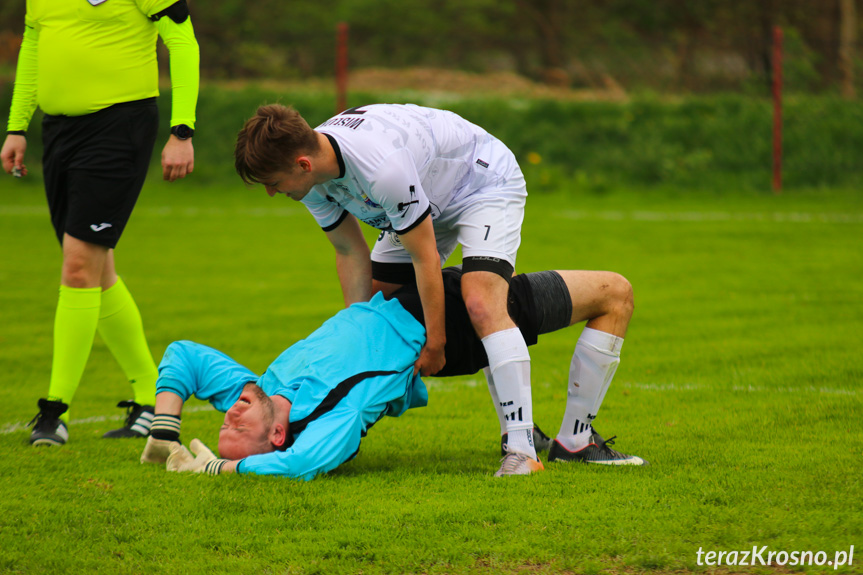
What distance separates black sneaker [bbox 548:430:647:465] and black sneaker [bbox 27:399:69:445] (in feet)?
7.56

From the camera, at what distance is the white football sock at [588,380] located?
4.14 m

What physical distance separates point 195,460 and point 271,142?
135cm

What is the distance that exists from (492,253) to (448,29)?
84.7ft

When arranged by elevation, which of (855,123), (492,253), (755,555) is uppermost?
(492,253)

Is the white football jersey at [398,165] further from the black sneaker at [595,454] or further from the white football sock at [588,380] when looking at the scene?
the black sneaker at [595,454]

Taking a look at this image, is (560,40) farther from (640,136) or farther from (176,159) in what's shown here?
(176,159)

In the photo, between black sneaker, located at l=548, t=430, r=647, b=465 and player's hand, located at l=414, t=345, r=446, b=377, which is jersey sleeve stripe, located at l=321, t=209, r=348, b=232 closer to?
player's hand, located at l=414, t=345, r=446, b=377

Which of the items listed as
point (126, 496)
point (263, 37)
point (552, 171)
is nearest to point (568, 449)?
point (126, 496)

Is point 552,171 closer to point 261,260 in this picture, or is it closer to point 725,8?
point 261,260

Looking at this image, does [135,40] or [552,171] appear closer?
[135,40]

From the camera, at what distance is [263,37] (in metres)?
A: 20.0

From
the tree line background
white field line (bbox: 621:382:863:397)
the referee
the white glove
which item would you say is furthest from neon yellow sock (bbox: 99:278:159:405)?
the tree line background

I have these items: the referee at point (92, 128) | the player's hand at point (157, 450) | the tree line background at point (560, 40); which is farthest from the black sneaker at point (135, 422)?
the tree line background at point (560, 40)

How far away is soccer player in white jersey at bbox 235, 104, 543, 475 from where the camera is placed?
3.71 meters
